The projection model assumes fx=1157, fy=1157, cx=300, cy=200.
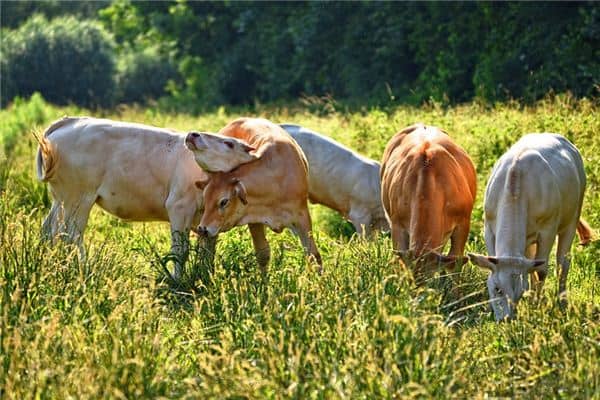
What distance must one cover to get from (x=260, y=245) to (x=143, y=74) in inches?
1689

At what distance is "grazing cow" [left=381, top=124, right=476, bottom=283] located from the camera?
8.75 metres

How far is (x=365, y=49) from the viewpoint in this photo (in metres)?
35.1

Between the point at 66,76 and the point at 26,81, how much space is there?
149cm

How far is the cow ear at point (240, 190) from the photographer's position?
30.7 feet

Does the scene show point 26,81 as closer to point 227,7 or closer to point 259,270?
point 227,7

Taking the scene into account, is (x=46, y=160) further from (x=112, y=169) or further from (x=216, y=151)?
(x=216, y=151)

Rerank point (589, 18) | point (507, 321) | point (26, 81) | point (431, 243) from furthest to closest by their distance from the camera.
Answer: point (26, 81) < point (589, 18) < point (431, 243) < point (507, 321)

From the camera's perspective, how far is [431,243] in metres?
8.81

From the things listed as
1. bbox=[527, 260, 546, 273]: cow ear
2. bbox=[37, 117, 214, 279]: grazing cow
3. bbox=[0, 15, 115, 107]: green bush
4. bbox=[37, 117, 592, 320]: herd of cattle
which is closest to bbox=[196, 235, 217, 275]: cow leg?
bbox=[37, 117, 592, 320]: herd of cattle

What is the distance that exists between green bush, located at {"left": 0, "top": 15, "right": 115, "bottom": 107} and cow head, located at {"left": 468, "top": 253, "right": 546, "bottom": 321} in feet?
118

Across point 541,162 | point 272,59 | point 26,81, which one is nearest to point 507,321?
point 541,162

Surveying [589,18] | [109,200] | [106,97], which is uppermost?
[109,200]

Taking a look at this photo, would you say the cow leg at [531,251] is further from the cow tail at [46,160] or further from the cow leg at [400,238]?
the cow tail at [46,160]

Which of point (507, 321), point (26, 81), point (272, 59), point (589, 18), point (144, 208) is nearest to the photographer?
point (507, 321)
